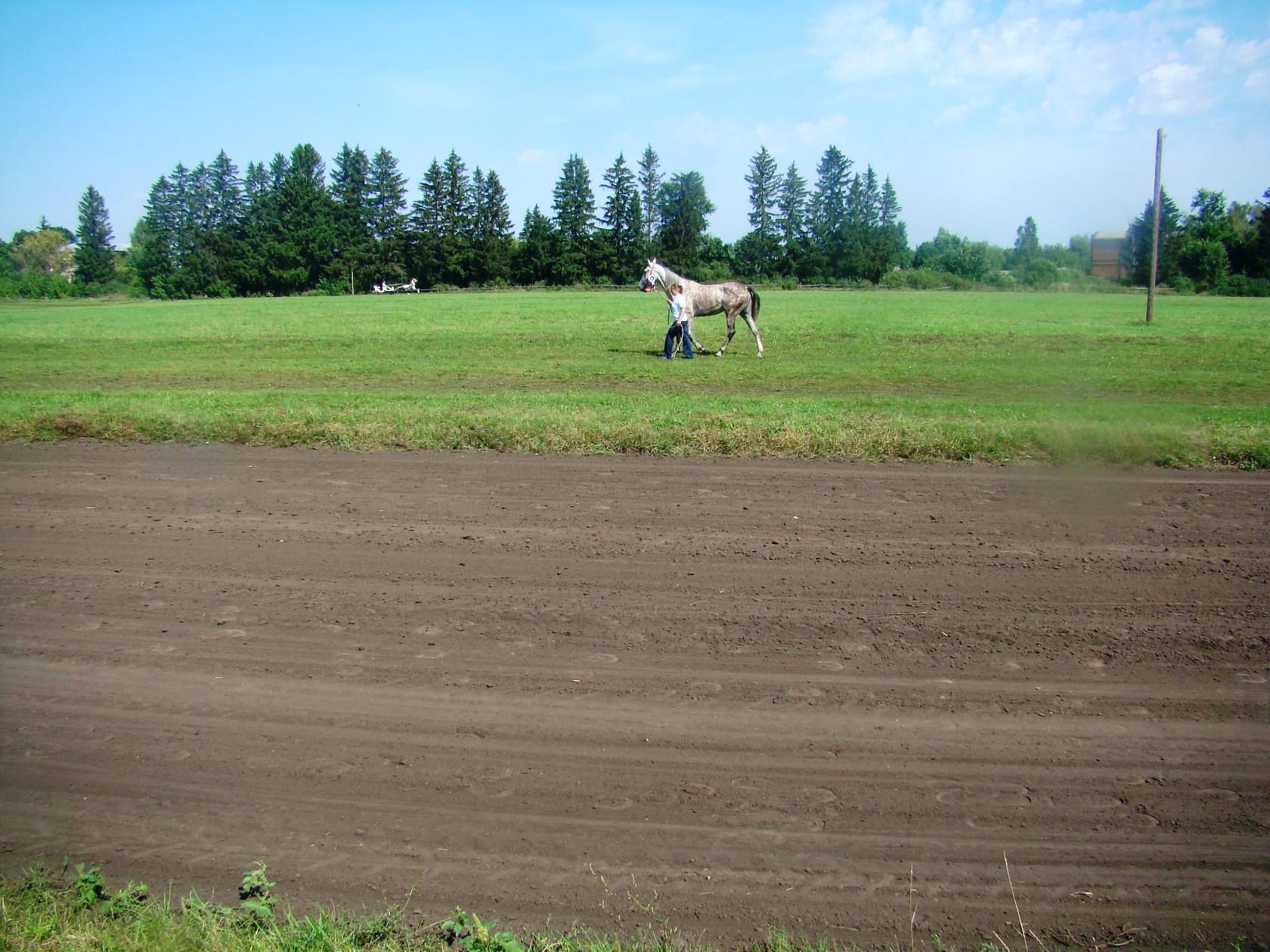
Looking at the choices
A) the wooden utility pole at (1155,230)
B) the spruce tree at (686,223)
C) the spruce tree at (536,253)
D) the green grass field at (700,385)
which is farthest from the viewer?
the spruce tree at (536,253)

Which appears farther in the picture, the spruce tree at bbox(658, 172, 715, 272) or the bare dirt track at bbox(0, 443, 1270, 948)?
the spruce tree at bbox(658, 172, 715, 272)

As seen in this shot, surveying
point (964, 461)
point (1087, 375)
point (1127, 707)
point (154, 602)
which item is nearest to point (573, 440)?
point (964, 461)

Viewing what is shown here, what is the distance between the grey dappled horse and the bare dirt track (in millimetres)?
15275

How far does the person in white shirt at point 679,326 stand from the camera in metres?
23.1

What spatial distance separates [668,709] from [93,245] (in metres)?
119

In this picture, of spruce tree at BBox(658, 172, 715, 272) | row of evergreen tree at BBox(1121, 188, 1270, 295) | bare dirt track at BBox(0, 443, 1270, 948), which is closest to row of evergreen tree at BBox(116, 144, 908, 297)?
spruce tree at BBox(658, 172, 715, 272)

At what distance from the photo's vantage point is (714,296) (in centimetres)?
2423

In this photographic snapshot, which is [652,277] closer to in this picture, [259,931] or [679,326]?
[679,326]

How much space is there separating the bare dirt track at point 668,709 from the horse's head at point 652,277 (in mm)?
15547

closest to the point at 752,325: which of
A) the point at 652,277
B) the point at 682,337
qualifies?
the point at 682,337

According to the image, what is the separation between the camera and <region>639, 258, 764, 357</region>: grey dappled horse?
24047mm

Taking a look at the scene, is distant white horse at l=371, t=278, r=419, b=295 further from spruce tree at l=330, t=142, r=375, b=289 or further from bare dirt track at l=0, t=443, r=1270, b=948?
bare dirt track at l=0, t=443, r=1270, b=948

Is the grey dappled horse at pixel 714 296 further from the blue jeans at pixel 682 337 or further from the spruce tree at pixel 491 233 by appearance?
the spruce tree at pixel 491 233

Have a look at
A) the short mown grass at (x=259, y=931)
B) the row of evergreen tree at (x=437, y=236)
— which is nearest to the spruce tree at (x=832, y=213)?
the row of evergreen tree at (x=437, y=236)
